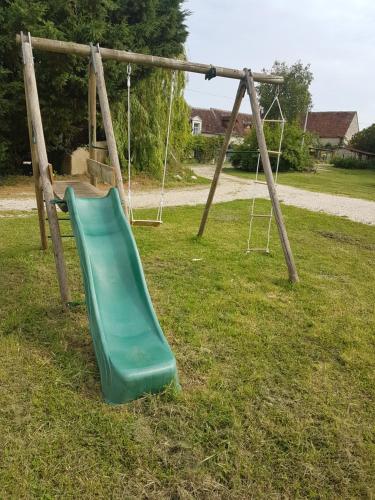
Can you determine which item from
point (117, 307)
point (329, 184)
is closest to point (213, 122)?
point (329, 184)

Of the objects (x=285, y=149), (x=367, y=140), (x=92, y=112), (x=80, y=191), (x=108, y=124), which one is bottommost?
(x=285, y=149)

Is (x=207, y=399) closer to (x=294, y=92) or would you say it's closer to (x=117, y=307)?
(x=117, y=307)

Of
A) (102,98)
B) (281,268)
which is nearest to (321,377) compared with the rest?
(281,268)

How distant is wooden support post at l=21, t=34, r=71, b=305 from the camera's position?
3.39 metres

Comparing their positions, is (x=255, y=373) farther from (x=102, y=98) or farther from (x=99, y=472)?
(x=102, y=98)

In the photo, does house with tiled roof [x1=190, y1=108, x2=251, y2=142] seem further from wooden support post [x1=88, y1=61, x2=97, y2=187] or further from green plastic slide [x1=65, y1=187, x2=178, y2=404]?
green plastic slide [x1=65, y1=187, x2=178, y2=404]

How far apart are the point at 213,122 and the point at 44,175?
128 feet

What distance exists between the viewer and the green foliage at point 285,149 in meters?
22.0

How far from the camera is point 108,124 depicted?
376 cm

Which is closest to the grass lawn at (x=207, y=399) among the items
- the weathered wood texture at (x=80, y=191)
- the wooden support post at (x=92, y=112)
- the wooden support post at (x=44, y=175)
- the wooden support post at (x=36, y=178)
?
the wooden support post at (x=44, y=175)

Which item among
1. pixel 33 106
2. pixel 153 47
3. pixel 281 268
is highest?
pixel 153 47

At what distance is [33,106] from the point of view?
12.1 ft

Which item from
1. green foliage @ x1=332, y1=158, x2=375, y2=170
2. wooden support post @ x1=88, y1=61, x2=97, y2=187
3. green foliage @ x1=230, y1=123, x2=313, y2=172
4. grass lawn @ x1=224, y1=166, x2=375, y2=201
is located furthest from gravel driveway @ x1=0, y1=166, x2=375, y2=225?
green foliage @ x1=332, y1=158, x2=375, y2=170

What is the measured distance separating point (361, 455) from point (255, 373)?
0.86 meters
